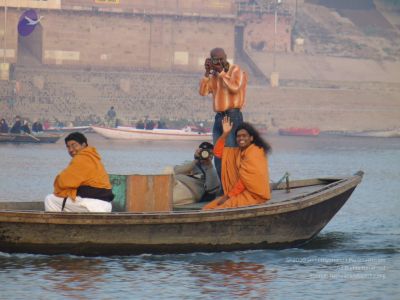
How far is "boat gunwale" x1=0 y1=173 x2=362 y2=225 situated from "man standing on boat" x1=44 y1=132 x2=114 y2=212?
0.37 meters

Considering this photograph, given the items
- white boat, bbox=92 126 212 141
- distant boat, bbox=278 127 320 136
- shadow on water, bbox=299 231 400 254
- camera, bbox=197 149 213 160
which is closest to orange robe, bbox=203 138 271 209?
camera, bbox=197 149 213 160

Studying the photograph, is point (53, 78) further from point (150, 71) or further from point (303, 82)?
point (303, 82)

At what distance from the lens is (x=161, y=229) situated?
533 inches

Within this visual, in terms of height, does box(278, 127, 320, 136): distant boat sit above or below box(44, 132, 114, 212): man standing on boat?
below

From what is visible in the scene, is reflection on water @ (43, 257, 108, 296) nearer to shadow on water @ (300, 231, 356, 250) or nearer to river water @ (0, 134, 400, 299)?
river water @ (0, 134, 400, 299)

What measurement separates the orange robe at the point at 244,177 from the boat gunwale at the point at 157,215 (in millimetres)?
234

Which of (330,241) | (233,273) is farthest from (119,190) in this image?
(330,241)

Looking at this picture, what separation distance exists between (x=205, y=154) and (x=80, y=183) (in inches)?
76.5

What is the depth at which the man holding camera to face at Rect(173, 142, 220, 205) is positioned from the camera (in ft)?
48.3

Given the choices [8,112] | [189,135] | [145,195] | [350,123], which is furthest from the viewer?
[350,123]

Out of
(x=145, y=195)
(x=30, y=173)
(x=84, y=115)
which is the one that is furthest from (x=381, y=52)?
(x=145, y=195)

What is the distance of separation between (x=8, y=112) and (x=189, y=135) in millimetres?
14846

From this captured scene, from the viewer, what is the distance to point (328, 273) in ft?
44.1

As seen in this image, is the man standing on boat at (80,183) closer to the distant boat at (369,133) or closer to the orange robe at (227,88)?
the orange robe at (227,88)
